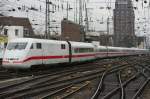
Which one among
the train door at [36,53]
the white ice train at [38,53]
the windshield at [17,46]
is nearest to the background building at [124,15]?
the white ice train at [38,53]

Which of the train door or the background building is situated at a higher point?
the background building

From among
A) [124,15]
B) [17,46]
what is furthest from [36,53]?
[124,15]

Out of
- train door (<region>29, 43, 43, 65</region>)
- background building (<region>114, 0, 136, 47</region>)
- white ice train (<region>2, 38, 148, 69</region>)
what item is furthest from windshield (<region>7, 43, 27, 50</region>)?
background building (<region>114, 0, 136, 47</region>)

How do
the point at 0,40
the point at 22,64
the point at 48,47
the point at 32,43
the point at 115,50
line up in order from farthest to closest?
the point at 115,50 → the point at 0,40 → the point at 48,47 → the point at 32,43 → the point at 22,64

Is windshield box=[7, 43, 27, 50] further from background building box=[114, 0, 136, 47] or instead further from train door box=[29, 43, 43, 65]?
background building box=[114, 0, 136, 47]

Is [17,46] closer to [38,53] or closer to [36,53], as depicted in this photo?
[36,53]

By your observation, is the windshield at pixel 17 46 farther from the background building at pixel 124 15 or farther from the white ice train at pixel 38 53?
the background building at pixel 124 15

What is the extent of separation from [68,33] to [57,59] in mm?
64680

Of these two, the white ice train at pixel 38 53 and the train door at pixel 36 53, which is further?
the train door at pixel 36 53

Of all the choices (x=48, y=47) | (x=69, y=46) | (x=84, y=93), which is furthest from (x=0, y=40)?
(x=84, y=93)

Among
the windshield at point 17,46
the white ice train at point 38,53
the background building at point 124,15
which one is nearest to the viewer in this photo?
the white ice train at point 38,53

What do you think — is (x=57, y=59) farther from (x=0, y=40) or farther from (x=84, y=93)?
(x=84, y=93)

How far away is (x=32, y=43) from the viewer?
1075 inches

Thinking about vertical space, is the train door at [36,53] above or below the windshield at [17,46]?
below
